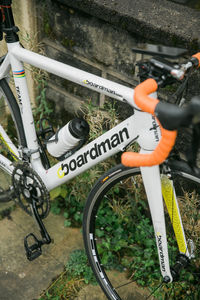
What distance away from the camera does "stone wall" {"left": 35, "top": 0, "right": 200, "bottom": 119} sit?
1.80 m

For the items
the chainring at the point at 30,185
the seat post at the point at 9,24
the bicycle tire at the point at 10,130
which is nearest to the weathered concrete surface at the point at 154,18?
the seat post at the point at 9,24

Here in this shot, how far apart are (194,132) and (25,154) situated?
3.98 feet

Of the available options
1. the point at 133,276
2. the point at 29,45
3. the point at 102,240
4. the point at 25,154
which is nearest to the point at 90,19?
the point at 29,45

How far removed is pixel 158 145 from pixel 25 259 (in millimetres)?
1533

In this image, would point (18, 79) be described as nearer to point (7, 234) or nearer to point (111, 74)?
point (111, 74)

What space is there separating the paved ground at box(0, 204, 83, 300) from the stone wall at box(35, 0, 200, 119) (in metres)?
0.87

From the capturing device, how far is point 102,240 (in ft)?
7.92

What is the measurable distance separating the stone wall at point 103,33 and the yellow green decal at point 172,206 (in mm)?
671

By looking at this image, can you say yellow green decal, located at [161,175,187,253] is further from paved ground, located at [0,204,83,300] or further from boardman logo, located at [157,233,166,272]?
paved ground, located at [0,204,83,300]

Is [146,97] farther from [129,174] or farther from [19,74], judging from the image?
[19,74]

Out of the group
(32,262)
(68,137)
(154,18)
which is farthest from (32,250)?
(154,18)

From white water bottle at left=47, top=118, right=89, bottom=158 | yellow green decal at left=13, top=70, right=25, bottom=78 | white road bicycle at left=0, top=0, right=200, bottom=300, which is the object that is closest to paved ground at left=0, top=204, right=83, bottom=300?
white road bicycle at left=0, top=0, right=200, bottom=300

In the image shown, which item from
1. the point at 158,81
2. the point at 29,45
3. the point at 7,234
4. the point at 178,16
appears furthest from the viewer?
the point at 7,234

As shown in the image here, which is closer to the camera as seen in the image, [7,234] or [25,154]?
[25,154]
